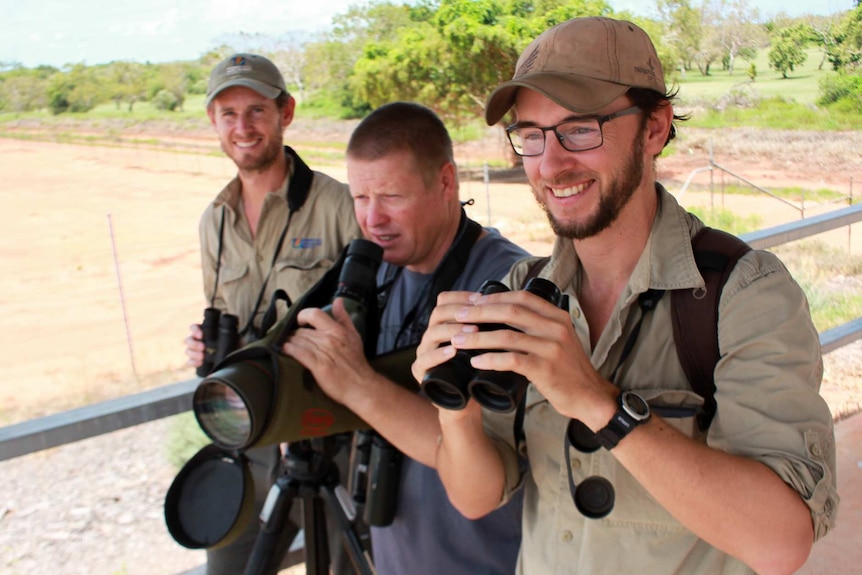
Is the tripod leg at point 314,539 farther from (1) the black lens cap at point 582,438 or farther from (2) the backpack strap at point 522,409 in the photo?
(1) the black lens cap at point 582,438

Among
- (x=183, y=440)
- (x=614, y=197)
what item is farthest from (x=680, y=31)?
(x=614, y=197)

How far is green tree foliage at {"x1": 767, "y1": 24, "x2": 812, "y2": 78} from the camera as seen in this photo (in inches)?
178

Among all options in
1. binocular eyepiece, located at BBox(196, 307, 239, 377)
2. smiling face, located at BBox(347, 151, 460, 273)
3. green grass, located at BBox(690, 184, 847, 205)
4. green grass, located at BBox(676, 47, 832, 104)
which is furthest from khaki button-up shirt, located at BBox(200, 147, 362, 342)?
green grass, located at BBox(690, 184, 847, 205)

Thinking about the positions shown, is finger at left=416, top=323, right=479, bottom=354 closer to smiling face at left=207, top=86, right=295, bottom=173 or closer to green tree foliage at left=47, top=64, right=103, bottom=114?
smiling face at left=207, top=86, right=295, bottom=173

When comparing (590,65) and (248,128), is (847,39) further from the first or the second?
(590,65)

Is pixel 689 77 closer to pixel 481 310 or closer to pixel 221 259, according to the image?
pixel 221 259

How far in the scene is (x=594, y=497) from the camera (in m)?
1.04

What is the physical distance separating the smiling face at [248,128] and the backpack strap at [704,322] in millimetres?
1458

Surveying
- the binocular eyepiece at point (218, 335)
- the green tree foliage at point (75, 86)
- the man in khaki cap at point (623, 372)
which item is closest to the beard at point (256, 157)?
the binocular eyepiece at point (218, 335)

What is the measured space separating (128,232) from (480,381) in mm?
23411

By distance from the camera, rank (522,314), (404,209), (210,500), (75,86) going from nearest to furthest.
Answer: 1. (522,314)
2. (210,500)
3. (404,209)
4. (75,86)

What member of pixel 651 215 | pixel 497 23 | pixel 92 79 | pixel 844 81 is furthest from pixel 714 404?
pixel 92 79

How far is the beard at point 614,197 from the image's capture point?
1101 millimetres

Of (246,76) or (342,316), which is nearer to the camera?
(342,316)
